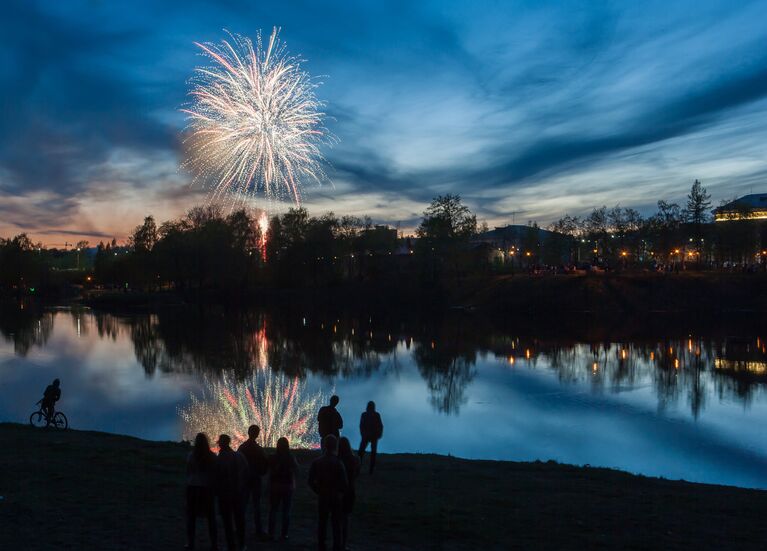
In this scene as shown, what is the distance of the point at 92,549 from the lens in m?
9.64

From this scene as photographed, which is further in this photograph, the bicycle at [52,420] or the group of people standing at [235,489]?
the bicycle at [52,420]

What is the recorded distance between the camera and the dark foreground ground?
10852mm

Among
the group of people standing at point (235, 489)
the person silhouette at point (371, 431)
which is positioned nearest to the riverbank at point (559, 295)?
the person silhouette at point (371, 431)

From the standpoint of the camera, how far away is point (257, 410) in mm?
28656

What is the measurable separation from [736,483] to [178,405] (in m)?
23.3

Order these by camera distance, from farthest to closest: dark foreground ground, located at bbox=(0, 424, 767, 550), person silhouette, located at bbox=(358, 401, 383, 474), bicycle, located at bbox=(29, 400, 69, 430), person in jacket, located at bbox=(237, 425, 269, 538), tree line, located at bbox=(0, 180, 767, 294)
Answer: tree line, located at bbox=(0, 180, 767, 294) < bicycle, located at bbox=(29, 400, 69, 430) < person silhouette, located at bbox=(358, 401, 383, 474) < dark foreground ground, located at bbox=(0, 424, 767, 550) < person in jacket, located at bbox=(237, 425, 269, 538)

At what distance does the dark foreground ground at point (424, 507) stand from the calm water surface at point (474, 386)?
5.26 m

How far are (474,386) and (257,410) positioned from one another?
13187 mm

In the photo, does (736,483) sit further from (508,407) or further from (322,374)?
(322,374)

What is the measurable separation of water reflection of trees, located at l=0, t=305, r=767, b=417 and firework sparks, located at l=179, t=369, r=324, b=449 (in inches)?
190

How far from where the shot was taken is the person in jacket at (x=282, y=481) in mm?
10469

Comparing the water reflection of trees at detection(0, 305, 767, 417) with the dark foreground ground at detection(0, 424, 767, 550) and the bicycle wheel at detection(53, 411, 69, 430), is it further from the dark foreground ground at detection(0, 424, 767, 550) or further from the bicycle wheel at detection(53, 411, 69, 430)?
the bicycle wheel at detection(53, 411, 69, 430)

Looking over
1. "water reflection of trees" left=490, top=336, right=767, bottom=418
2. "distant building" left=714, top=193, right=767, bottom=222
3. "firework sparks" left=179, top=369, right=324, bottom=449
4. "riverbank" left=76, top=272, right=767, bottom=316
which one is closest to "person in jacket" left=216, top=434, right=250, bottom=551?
"firework sparks" left=179, top=369, right=324, bottom=449

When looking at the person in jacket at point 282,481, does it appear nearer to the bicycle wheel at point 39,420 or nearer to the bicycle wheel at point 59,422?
the bicycle wheel at point 59,422
